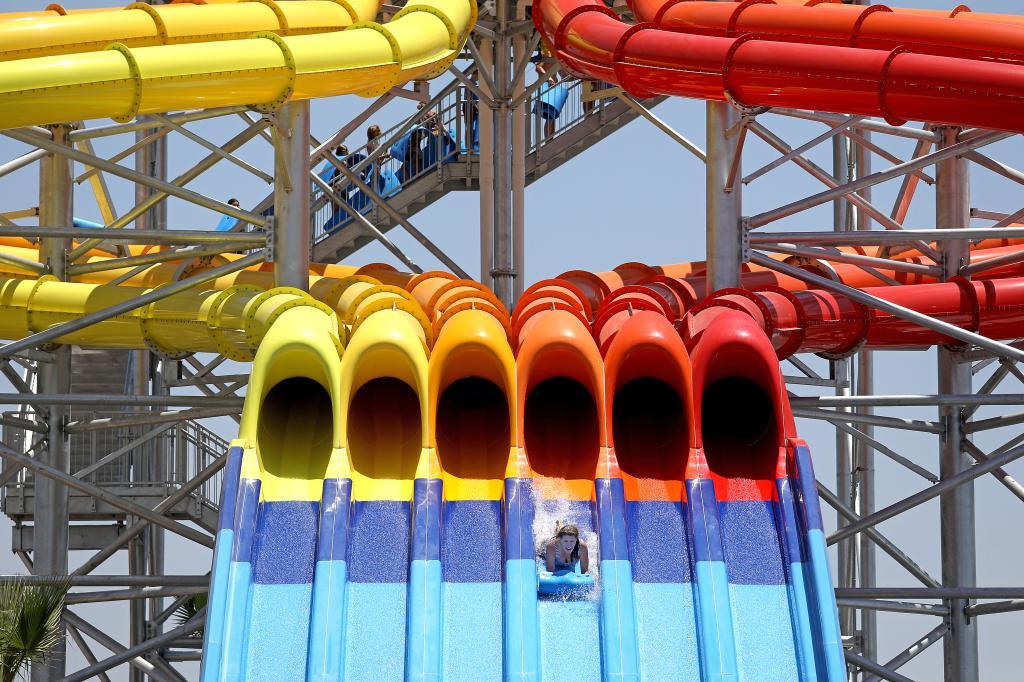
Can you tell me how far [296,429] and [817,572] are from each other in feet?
14.0

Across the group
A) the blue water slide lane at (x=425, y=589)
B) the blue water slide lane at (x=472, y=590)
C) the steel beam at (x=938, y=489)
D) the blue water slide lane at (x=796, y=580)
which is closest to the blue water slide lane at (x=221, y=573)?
the blue water slide lane at (x=425, y=589)

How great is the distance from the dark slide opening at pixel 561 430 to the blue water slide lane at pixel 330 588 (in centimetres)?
170

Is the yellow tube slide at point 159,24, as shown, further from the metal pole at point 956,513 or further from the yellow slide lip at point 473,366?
the metal pole at point 956,513

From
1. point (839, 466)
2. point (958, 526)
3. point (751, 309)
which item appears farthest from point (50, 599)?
point (839, 466)

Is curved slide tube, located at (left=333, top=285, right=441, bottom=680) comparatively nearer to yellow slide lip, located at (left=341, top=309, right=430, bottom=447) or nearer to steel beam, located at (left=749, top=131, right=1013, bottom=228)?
yellow slide lip, located at (left=341, top=309, right=430, bottom=447)

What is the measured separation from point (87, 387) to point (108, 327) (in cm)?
699

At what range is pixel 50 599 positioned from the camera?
11250 mm

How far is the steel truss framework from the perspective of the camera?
49.3 feet

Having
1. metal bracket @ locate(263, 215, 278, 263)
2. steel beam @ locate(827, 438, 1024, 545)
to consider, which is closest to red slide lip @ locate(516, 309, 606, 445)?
metal bracket @ locate(263, 215, 278, 263)

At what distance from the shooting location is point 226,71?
14.0 meters

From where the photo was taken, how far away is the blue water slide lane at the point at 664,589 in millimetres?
11586

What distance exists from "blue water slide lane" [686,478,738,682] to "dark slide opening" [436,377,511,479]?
1.60 meters

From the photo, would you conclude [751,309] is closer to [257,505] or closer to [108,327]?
[257,505]

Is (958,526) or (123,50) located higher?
(123,50)
